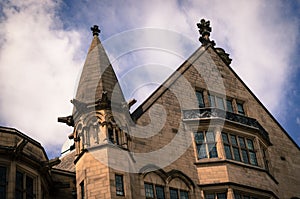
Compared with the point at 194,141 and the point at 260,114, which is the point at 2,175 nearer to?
the point at 194,141

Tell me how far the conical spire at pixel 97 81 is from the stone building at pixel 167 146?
42mm

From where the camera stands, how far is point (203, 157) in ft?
81.1

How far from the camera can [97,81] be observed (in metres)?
24.0

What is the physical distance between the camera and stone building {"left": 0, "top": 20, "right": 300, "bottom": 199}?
2162 cm

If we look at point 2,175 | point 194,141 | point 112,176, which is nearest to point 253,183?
point 194,141

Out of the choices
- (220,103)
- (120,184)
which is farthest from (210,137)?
(120,184)

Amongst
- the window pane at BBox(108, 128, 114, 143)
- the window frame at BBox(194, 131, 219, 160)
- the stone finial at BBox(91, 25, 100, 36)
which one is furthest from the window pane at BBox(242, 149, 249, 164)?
the stone finial at BBox(91, 25, 100, 36)

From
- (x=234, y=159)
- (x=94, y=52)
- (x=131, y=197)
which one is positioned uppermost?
(x=94, y=52)

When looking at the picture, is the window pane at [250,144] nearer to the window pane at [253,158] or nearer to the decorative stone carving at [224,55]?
the window pane at [253,158]

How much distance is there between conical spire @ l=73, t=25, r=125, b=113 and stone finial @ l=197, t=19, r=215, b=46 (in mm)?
5890

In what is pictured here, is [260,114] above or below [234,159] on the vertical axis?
above

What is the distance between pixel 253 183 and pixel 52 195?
7938 millimetres

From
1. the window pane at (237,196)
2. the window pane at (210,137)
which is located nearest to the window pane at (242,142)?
the window pane at (210,137)

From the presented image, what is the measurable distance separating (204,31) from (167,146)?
8.29 meters
